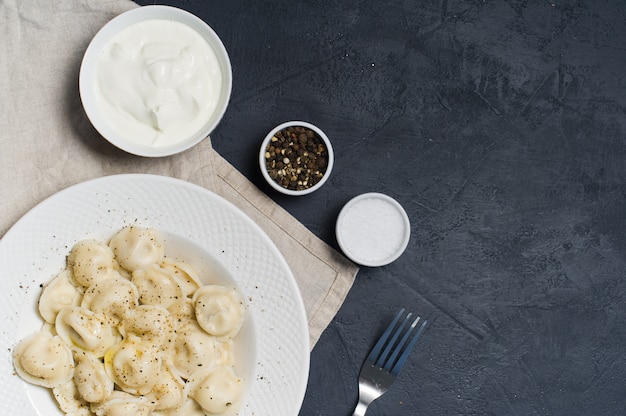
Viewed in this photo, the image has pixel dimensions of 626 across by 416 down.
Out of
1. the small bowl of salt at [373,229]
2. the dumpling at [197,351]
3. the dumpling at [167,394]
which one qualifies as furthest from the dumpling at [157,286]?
the small bowl of salt at [373,229]

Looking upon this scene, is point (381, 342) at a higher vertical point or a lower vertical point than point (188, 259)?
lower

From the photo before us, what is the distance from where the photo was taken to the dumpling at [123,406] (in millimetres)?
2070

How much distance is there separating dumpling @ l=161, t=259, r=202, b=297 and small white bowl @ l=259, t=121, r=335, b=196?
42 cm

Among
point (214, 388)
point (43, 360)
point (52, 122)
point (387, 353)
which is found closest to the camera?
point (43, 360)

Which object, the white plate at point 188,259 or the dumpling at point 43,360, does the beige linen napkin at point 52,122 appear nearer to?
the white plate at point 188,259

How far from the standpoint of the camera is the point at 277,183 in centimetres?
228

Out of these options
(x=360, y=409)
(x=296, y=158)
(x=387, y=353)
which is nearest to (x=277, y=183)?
(x=296, y=158)

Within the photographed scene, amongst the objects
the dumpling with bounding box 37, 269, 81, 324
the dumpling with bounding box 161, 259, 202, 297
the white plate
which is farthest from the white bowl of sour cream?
the dumpling with bounding box 37, 269, 81, 324

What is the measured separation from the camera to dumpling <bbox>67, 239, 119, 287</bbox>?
2096 millimetres

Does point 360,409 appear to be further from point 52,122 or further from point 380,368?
point 52,122

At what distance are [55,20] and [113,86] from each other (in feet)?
1.32

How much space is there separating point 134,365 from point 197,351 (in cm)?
21

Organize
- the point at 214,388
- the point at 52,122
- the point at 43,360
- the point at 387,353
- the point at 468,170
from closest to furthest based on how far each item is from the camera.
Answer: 1. the point at 43,360
2. the point at 214,388
3. the point at 52,122
4. the point at 387,353
5. the point at 468,170

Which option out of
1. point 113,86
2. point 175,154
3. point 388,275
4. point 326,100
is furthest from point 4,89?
point 388,275
